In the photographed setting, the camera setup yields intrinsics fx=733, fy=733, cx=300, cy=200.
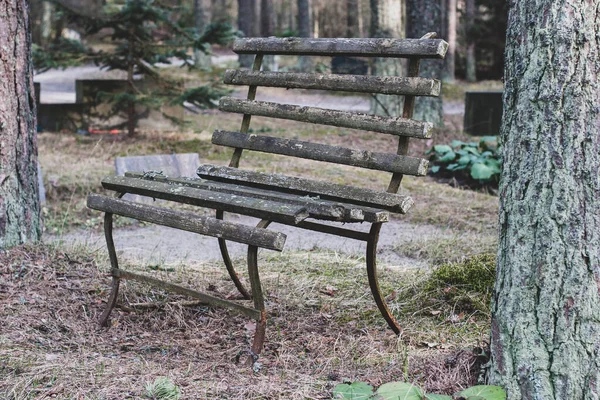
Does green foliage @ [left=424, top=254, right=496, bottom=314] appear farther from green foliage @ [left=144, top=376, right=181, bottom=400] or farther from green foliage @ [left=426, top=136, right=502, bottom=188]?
green foliage @ [left=426, top=136, right=502, bottom=188]

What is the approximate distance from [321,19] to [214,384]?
29135 mm

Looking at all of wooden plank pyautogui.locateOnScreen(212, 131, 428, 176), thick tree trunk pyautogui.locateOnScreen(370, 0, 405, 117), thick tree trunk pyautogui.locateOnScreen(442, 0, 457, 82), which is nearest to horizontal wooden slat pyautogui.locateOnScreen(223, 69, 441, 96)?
wooden plank pyautogui.locateOnScreen(212, 131, 428, 176)

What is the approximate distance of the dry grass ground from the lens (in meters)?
2.76

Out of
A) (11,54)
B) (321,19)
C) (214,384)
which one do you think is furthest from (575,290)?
(321,19)

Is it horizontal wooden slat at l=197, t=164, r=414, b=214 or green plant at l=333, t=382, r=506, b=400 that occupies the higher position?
horizontal wooden slat at l=197, t=164, r=414, b=214

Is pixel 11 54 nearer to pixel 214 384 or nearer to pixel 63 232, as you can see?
pixel 63 232

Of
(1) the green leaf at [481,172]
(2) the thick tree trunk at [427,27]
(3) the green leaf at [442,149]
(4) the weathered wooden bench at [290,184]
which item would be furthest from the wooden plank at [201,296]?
(2) the thick tree trunk at [427,27]

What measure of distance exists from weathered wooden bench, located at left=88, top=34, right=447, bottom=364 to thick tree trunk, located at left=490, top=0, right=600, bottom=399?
0.75 metres

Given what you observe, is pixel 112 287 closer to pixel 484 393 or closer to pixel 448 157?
pixel 484 393

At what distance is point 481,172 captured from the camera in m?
7.89

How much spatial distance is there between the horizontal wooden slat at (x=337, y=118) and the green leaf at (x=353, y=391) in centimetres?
117

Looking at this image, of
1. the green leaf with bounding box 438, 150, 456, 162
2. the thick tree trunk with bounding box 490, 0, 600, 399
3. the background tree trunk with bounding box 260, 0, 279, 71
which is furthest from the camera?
the background tree trunk with bounding box 260, 0, 279, 71

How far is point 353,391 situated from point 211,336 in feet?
3.68

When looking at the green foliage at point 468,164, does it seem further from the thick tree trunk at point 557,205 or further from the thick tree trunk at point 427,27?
the thick tree trunk at point 557,205
